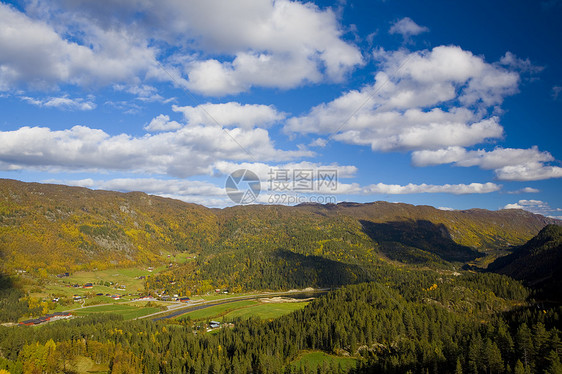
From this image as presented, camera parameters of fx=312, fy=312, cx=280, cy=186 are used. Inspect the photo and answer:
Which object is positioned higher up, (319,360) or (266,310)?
(319,360)

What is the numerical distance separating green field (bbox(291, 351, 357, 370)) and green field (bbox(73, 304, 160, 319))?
90968 millimetres

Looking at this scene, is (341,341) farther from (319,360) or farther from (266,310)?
(266,310)

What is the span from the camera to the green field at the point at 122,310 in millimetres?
148450

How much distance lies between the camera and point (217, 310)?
16300 cm

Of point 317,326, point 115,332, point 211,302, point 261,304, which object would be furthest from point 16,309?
point 317,326

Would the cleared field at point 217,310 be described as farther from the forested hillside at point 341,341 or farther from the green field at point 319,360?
the green field at point 319,360

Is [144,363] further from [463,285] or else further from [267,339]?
[463,285]

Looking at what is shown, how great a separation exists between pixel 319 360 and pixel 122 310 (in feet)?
360

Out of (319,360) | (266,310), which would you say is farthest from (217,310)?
(319,360)

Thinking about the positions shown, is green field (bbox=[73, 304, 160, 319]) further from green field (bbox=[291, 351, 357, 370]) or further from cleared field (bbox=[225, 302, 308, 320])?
green field (bbox=[291, 351, 357, 370])

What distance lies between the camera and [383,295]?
467ft

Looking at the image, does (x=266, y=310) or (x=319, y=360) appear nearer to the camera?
(x=319, y=360)

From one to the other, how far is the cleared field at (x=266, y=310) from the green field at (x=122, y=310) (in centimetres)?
4319

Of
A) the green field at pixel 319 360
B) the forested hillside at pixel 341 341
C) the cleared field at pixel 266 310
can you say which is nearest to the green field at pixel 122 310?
Result: the forested hillside at pixel 341 341
